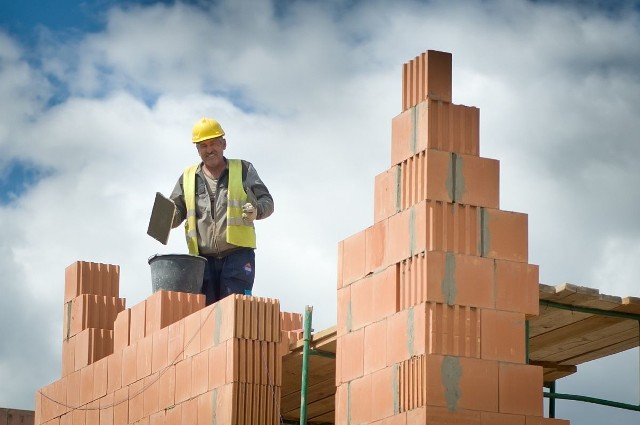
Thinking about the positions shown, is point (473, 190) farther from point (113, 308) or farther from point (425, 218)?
point (113, 308)

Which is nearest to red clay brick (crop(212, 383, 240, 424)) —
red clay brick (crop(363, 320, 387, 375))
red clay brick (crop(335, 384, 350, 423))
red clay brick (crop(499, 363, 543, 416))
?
red clay brick (crop(335, 384, 350, 423))

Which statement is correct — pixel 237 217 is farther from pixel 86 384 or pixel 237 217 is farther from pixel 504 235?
pixel 504 235

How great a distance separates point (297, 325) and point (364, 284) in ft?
8.89

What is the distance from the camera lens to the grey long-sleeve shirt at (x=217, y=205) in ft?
59.0

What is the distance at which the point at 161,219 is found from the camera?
1823cm

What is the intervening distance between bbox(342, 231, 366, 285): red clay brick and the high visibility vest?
269cm

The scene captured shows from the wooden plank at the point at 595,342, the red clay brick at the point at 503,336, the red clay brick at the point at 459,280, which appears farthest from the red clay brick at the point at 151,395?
the red clay brick at the point at 503,336

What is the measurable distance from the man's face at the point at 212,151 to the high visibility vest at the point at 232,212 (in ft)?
0.47

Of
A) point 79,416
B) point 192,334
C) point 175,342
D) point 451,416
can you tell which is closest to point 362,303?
point 451,416

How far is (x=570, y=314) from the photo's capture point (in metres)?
15.9

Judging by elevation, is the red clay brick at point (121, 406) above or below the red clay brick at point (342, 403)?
above

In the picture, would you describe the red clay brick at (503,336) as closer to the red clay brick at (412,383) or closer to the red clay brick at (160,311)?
the red clay brick at (412,383)

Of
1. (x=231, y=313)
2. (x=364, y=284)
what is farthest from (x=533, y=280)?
(x=231, y=313)

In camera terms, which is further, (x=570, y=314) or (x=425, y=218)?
(x=570, y=314)
